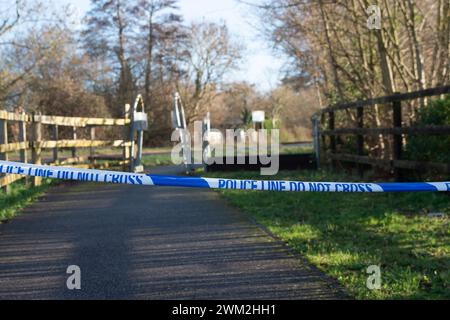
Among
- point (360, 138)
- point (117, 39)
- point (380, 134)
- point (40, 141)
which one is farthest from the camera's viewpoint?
point (117, 39)

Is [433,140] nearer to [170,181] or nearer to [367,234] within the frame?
[367,234]

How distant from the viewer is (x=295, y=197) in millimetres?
9680

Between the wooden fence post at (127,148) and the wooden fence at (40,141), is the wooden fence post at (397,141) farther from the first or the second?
the wooden fence post at (127,148)

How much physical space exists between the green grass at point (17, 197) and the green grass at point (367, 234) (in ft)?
10.9

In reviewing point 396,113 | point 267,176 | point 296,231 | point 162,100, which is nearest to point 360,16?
point 396,113

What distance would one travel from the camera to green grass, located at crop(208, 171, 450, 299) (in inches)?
183

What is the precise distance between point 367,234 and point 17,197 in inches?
226

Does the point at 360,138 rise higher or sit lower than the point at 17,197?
higher

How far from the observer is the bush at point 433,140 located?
8805 millimetres

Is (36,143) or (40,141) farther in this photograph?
(40,141)

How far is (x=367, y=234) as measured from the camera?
653 centimetres

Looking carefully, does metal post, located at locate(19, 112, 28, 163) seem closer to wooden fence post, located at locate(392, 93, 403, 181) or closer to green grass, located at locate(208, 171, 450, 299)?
green grass, located at locate(208, 171, 450, 299)

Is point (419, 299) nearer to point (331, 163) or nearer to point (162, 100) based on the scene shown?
point (331, 163)

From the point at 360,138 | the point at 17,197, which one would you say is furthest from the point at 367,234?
the point at 17,197
